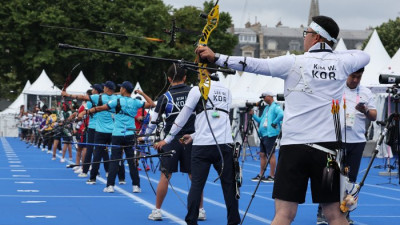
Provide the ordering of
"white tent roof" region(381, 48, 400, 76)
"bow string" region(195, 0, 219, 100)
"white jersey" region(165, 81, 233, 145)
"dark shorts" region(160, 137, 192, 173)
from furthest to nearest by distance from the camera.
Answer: "white tent roof" region(381, 48, 400, 76) < "dark shorts" region(160, 137, 192, 173) < "white jersey" region(165, 81, 233, 145) < "bow string" region(195, 0, 219, 100)

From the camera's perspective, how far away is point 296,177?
19.6ft

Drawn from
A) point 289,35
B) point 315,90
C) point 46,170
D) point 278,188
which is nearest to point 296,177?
point 278,188

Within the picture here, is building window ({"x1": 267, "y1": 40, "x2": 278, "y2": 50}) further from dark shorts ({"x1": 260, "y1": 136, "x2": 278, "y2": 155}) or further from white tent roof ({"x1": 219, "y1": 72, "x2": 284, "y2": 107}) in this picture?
dark shorts ({"x1": 260, "y1": 136, "x2": 278, "y2": 155})

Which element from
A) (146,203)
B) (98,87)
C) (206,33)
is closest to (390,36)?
(98,87)

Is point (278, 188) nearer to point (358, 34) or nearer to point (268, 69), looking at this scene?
point (268, 69)

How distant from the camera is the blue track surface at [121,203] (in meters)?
10.6

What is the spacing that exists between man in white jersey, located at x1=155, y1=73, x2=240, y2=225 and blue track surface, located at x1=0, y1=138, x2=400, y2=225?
1.41 m

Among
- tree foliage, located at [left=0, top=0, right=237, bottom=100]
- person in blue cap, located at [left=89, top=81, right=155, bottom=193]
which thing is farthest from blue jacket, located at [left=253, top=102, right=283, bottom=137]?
tree foliage, located at [left=0, top=0, right=237, bottom=100]

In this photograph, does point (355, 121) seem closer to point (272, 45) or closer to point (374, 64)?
point (374, 64)

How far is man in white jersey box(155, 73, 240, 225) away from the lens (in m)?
8.79

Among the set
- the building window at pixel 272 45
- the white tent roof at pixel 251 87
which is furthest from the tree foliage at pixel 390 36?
the building window at pixel 272 45

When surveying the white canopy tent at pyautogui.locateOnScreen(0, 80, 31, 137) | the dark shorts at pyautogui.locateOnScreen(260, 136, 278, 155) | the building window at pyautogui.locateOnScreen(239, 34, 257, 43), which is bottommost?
the white canopy tent at pyautogui.locateOnScreen(0, 80, 31, 137)

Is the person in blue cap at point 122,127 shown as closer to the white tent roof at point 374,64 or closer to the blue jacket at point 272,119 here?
the blue jacket at point 272,119

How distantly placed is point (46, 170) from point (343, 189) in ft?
50.6
